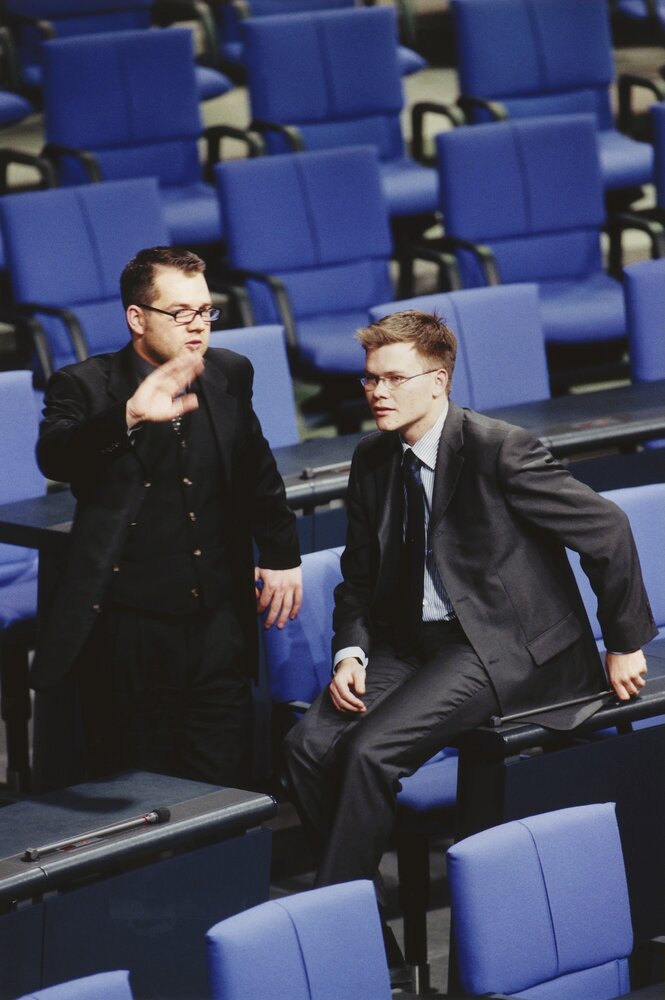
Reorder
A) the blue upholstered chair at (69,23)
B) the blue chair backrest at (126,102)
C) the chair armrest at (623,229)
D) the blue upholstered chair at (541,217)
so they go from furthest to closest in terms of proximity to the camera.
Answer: the blue upholstered chair at (69,23)
the blue chair backrest at (126,102)
the chair armrest at (623,229)
the blue upholstered chair at (541,217)

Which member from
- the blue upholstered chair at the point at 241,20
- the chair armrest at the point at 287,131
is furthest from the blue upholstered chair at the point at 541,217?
the blue upholstered chair at the point at 241,20

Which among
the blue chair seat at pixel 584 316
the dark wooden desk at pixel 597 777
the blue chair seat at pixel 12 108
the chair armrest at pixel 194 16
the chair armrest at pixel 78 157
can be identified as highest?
the chair armrest at pixel 194 16

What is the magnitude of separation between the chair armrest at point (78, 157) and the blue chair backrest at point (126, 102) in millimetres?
38

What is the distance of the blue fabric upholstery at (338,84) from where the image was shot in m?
5.75

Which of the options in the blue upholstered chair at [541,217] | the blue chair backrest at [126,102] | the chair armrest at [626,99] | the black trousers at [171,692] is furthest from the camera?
the chair armrest at [626,99]

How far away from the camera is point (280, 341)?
416 centimetres

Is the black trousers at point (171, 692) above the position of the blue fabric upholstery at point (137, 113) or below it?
below

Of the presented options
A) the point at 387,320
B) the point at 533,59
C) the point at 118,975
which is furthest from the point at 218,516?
the point at 533,59

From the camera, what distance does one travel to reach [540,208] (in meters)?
5.39

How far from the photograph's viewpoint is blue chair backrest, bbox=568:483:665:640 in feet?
10.9

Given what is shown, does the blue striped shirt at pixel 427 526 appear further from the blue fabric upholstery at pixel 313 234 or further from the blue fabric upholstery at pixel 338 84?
the blue fabric upholstery at pixel 338 84

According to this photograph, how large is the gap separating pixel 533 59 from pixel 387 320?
3463 mm

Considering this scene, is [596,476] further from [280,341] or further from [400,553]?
[400,553]

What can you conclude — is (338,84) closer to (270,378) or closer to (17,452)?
(270,378)
